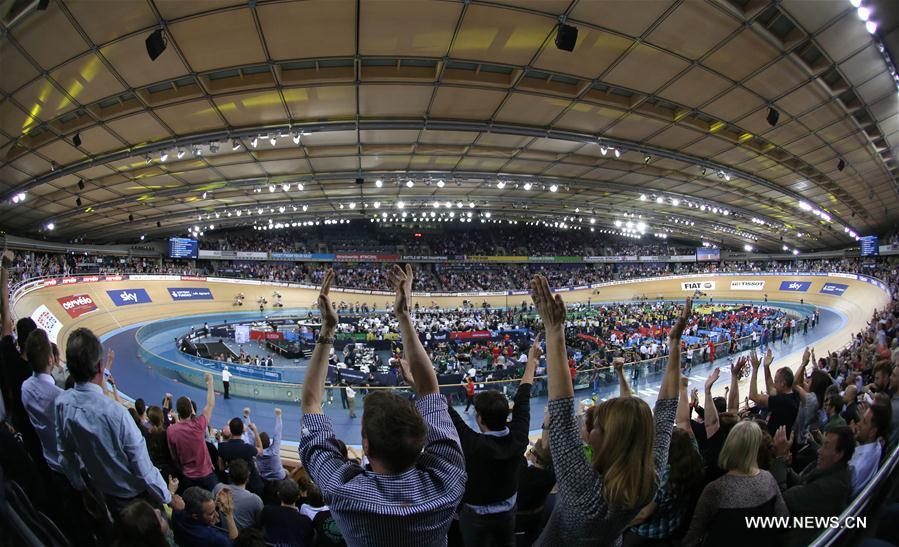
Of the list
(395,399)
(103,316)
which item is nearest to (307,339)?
(103,316)

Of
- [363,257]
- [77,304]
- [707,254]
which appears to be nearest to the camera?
[77,304]

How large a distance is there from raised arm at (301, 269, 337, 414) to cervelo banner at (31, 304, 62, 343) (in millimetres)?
20316

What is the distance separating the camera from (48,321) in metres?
16.2

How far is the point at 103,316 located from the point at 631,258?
47.8 meters

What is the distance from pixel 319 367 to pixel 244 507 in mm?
2179

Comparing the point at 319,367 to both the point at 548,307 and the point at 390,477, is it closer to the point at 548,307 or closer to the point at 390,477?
the point at 390,477

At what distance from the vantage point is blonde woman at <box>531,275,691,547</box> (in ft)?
4.46

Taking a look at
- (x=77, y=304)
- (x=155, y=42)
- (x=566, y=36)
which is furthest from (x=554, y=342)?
(x=77, y=304)

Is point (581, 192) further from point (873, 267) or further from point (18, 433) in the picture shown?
point (873, 267)

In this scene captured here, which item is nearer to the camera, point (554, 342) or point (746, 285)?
point (554, 342)

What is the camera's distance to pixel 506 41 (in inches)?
284

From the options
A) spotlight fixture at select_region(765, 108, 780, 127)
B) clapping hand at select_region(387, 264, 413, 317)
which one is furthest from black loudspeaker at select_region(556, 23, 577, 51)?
spotlight fixture at select_region(765, 108, 780, 127)

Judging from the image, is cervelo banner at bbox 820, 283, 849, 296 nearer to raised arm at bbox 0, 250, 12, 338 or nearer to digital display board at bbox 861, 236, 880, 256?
digital display board at bbox 861, 236, 880, 256

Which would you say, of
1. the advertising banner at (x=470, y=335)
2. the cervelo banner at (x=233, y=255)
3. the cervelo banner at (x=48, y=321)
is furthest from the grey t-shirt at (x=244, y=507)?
the cervelo banner at (x=233, y=255)
